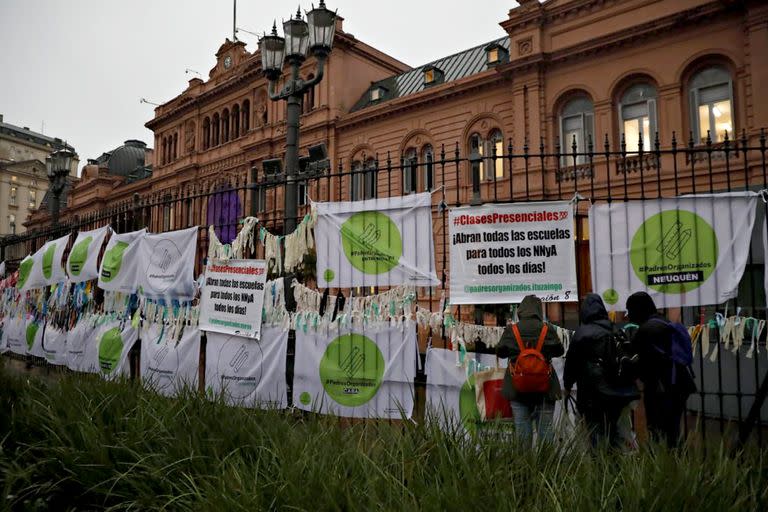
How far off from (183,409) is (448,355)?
2755mm

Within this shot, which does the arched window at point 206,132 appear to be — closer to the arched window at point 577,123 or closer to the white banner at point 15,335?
the arched window at point 577,123

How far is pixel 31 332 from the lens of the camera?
11625mm

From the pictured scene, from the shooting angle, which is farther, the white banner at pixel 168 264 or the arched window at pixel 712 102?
the arched window at pixel 712 102

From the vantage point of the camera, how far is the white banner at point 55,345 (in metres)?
10.2

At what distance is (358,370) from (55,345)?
7.36 meters

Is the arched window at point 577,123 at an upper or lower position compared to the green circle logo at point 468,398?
upper

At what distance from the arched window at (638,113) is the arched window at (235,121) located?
22.5m

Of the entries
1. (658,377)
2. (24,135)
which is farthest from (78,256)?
(24,135)

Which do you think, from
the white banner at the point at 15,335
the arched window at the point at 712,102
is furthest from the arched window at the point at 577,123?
the white banner at the point at 15,335

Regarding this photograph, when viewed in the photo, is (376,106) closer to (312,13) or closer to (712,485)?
(312,13)

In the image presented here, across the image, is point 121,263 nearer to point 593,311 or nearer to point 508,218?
point 508,218

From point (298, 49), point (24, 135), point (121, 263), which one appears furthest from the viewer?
point (24, 135)

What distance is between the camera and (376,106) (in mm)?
25250

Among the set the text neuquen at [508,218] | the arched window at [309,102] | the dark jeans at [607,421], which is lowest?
the dark jeans at [607,421]
